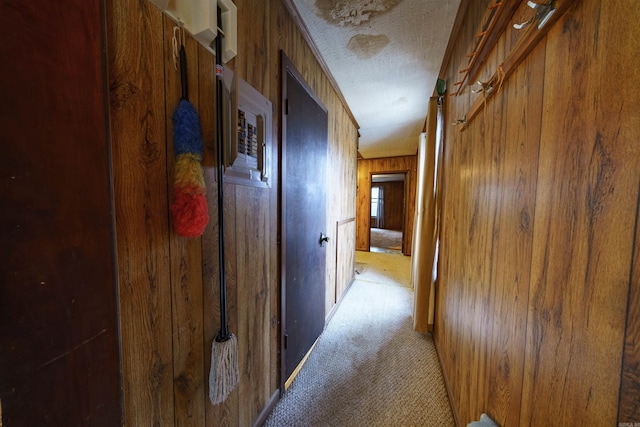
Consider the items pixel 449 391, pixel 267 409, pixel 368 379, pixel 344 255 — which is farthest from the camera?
pixel 344 255

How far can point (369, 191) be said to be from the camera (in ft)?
16.9

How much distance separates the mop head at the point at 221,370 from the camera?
816 mm

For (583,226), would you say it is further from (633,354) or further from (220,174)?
(220,174)

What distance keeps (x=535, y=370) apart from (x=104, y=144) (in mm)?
1260

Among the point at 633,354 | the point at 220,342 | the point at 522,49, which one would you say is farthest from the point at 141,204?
the point at 522,49

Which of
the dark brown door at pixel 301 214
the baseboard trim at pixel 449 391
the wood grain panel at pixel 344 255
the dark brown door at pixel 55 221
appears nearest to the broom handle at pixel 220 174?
the dark brown door at pixel 55 221

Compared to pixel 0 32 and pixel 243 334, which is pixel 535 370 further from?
pixel 0 32

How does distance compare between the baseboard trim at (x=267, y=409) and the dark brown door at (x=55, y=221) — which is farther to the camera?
the baseboard trim at (x=267, y=409)

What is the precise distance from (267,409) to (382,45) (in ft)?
8.35

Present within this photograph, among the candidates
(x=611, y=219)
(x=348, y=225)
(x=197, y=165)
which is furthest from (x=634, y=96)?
(x=348, y=225)

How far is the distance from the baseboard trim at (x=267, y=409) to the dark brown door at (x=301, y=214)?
0.09 m

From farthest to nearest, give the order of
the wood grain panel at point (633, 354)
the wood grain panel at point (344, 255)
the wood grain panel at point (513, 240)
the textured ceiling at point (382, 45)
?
the wood grain panel at point (344, 255)
the textured ceiling at point (382, 45)
the wood grain panel at point (513, 240)
the wood grain panel at point (633, 354)

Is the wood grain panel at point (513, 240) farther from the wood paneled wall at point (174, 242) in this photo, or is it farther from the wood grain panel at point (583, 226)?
the wood paneled wall at point (174, 242)

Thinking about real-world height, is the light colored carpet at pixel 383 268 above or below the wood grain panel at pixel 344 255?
below
